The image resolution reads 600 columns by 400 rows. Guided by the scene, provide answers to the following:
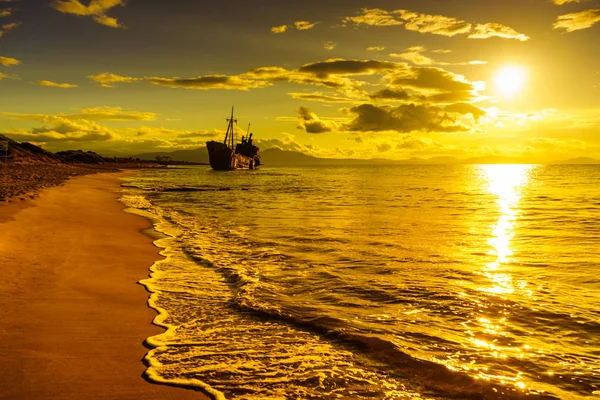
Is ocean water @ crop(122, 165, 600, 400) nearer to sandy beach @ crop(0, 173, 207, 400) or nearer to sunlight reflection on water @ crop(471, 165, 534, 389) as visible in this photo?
sunlight reflection on water @ crop(471, 165, 534, 389)

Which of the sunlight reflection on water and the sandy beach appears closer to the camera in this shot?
the sandy beach

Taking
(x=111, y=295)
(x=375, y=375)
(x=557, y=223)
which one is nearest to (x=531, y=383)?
(x=375, y=375)

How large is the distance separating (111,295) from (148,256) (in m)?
4.03

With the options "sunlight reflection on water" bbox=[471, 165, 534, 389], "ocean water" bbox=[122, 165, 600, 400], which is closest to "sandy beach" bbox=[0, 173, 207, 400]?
"ocean water" bbox=[122, 165, 600, 400]

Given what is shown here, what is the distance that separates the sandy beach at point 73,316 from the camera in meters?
4.50

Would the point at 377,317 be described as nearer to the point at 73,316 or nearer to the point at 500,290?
the point at 500,290

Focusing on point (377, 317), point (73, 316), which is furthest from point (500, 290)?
point (73, 316)

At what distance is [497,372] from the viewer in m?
5.32

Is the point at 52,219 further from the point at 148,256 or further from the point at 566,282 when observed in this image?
the point at 566,282

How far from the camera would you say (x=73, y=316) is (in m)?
6.49

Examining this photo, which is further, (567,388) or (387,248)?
(387,248)

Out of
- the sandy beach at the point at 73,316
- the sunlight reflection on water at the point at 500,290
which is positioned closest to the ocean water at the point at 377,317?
the sunlight reflection on water at the point at 500,290

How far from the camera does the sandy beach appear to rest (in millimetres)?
4504

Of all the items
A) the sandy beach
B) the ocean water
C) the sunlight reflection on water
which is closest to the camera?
the sandy beach
